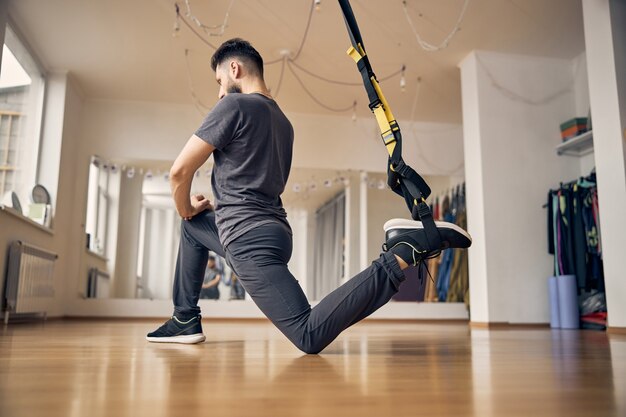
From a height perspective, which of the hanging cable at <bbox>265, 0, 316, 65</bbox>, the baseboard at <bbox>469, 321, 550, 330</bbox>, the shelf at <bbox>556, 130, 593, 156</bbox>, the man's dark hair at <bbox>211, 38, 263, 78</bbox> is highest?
the hanging cable at <bbox>265, 0, 316, 65</bbox>

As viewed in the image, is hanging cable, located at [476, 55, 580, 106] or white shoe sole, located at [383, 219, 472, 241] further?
hanging cable, located at [476, 55, 580, 106]

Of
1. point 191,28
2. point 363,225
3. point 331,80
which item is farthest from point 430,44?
point 363,225

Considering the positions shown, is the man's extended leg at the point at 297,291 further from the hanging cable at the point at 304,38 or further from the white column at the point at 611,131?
the hanging cable at the point at 304,38

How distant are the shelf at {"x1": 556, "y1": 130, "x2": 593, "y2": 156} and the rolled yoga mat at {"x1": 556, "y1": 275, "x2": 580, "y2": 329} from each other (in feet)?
3.82

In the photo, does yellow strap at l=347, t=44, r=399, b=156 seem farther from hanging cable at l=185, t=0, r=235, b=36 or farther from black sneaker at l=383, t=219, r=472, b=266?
hanging cable at l=185, t=0, r=235, b=36

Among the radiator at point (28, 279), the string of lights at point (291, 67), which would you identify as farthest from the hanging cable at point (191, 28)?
the radiator at point (28, 279)

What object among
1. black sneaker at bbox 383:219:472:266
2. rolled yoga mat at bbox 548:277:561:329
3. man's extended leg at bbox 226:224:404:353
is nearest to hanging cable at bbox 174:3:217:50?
man's extended leg at bbox 226:224:404:353

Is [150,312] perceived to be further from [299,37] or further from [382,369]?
[382,369]

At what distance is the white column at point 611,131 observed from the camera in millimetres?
3553

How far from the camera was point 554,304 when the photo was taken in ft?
14.9

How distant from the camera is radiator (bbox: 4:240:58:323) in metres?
4.13

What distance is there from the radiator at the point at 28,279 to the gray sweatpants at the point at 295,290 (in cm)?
285

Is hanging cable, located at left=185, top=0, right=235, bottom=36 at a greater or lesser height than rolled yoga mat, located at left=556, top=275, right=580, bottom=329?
greater

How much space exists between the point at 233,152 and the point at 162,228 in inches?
175
